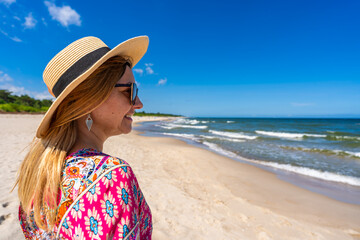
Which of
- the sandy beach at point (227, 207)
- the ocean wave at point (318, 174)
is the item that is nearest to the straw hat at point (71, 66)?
the sandy beach at point (227, 207)

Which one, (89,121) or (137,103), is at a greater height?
(137,103)

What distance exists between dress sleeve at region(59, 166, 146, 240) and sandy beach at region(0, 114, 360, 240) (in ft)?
5.76

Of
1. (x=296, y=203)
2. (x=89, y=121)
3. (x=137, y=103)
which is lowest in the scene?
(x=296, y=203)

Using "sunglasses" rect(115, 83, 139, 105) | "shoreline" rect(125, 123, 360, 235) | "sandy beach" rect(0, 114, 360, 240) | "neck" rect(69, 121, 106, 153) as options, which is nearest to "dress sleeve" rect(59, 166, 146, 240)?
"neck" rect(69, 121, 106, 153)

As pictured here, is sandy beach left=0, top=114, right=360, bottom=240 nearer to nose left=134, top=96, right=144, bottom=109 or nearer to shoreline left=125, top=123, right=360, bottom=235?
shoreline left=125, top=123, right=360, bottom=235

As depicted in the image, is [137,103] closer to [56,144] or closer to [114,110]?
[114,110]

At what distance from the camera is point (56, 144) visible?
3.03 ft

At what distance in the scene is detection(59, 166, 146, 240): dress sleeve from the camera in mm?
699

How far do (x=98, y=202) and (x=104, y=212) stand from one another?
1.8 inches

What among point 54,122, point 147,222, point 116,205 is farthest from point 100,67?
point 147,222

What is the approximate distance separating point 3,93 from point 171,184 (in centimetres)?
6298

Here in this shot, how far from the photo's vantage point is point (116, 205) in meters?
0.71

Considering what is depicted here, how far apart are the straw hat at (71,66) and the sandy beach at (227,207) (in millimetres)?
1400

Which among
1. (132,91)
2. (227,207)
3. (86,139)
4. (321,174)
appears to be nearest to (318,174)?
(321,174)
